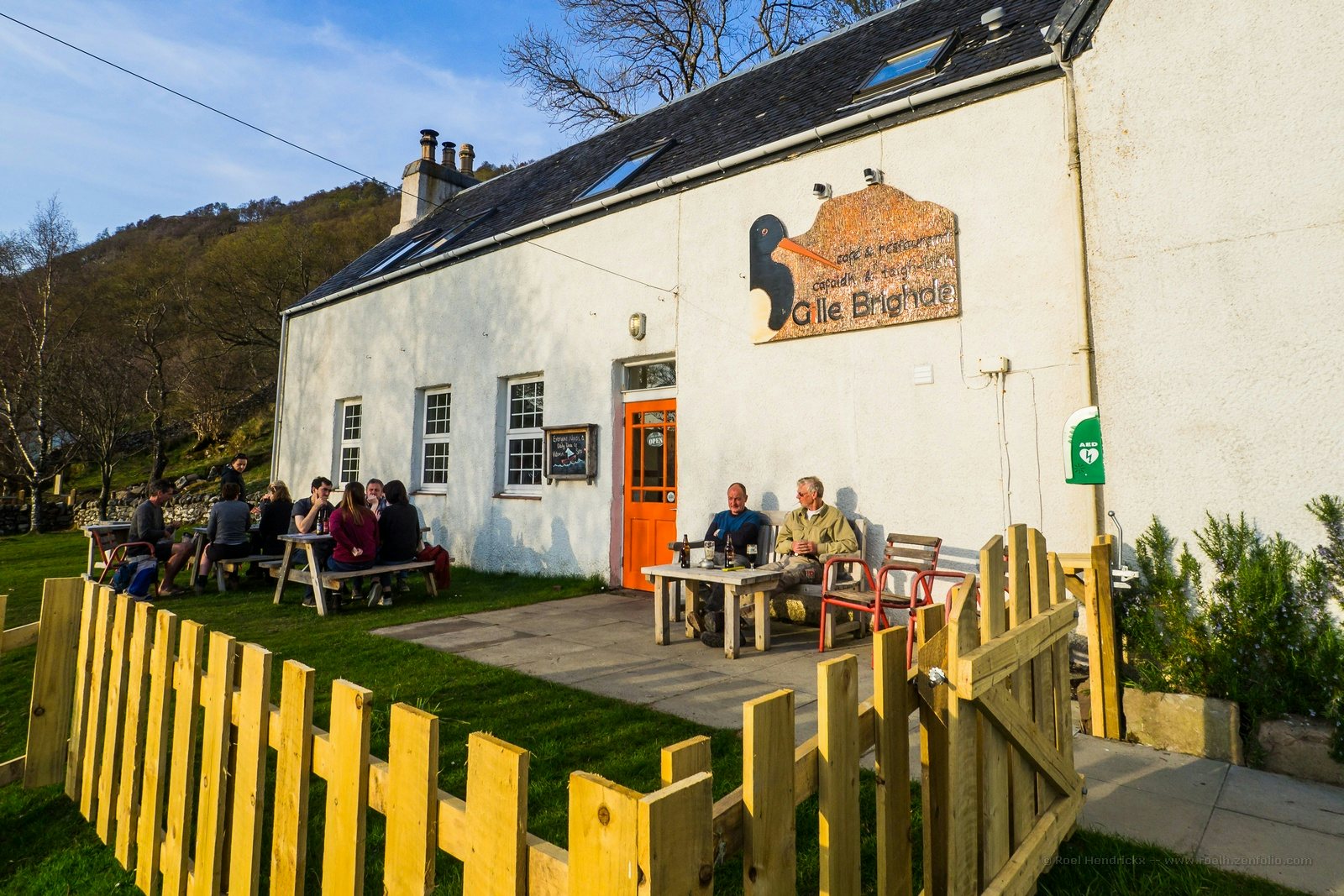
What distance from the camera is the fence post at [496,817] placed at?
122 centimetres

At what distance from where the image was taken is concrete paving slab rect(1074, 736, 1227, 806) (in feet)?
10.2

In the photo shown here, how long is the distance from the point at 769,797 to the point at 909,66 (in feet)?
25.5

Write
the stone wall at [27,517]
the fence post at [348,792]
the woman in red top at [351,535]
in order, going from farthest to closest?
the stone wall at [27,517] → the woman in red top at [351,535] → the fence post at [348,792]

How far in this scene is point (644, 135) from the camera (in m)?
11.5

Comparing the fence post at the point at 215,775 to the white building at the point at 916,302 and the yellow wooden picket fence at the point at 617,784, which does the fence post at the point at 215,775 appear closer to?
the yellow wooden picket fence at the point at 617,784

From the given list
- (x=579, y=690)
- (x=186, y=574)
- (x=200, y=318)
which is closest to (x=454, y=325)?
(x=186, y=574)

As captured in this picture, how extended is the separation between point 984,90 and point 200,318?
2761cm

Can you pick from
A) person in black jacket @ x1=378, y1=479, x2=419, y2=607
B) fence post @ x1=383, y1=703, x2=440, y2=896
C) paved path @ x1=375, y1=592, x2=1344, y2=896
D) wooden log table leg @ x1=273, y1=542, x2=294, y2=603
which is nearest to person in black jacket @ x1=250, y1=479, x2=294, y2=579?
wooden log table leg @ x1=273, y1=542, x2=294, y2=603

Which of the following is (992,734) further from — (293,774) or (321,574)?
(321,574)

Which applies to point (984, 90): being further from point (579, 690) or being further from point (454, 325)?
point (454, 325)

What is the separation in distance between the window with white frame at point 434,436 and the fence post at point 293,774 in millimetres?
9681

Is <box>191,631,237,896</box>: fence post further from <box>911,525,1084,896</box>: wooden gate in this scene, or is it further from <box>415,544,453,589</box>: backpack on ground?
<box>415,544,453,589</box>: backpack on ground

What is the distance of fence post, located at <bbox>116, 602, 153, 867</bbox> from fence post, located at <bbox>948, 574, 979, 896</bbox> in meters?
2.65

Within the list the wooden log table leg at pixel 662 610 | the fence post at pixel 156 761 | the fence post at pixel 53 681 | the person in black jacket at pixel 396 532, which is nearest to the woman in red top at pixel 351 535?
the person in black jacket at pixel 396 532
